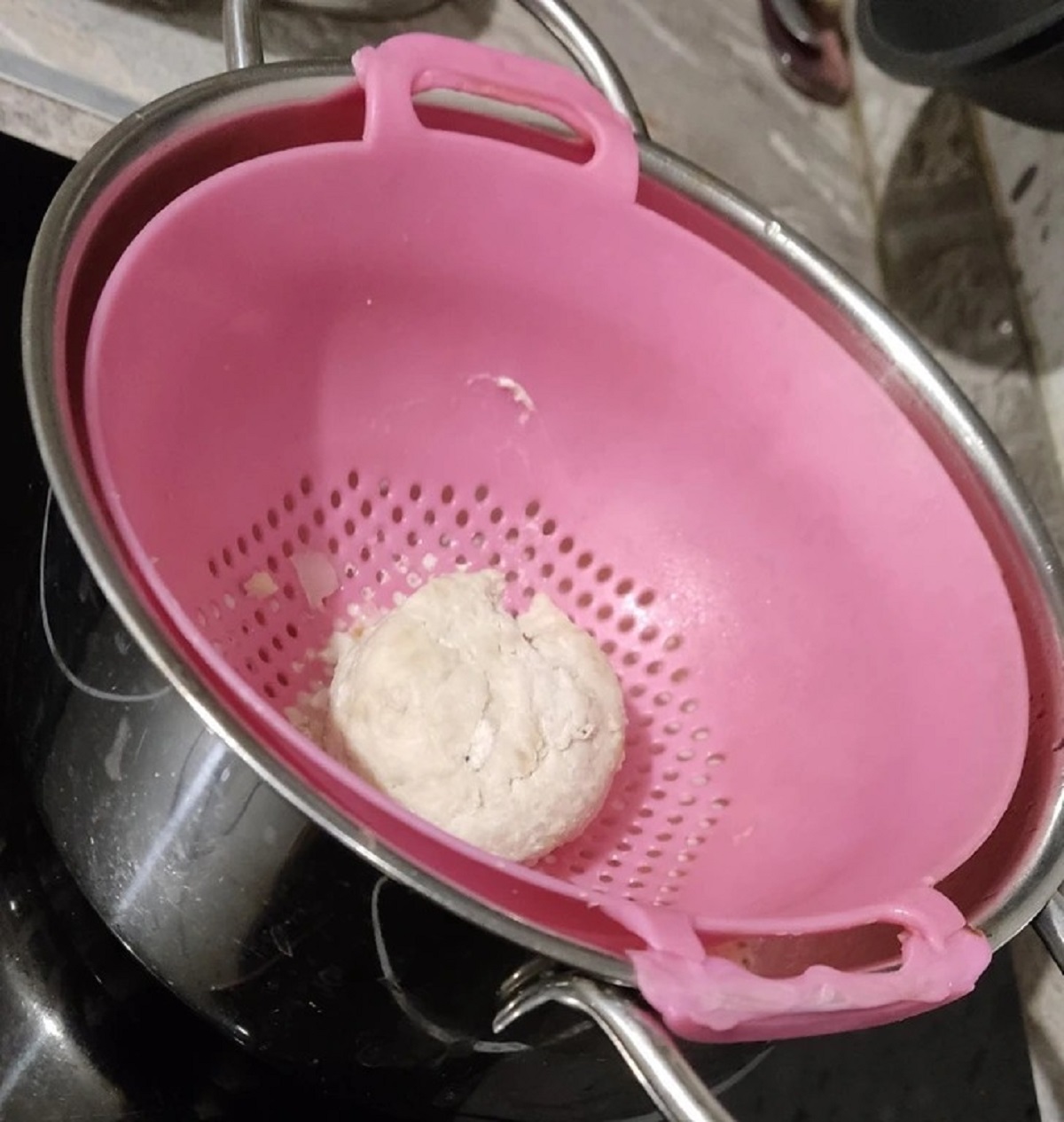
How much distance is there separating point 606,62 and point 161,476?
271 mm

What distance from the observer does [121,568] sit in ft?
1.16

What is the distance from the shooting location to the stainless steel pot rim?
34cm

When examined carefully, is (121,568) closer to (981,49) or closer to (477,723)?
(477,723)

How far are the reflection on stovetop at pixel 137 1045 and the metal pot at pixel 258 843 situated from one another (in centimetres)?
3

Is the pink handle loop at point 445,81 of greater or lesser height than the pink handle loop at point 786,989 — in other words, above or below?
above

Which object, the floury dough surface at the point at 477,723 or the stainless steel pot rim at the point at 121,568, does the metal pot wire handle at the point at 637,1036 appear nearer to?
the stainless steel pot rim at the point at 121,568

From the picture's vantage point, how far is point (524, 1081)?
0.45 meters

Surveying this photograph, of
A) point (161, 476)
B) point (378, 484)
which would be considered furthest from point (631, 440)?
point (161, 476)

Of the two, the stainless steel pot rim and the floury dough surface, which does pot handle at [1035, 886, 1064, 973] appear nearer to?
the stainless steel pot rim

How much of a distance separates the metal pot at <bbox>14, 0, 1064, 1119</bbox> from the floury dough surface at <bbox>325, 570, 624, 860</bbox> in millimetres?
105

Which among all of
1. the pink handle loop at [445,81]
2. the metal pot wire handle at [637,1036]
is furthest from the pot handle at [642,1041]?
the pink handle loop at [445,81]

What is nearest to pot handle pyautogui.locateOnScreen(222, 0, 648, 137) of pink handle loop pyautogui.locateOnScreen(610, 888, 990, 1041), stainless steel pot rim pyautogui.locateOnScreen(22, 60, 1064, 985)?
stainless steel pot rim pyautogui.locateOnScreen(22, 60, 1064, 985)

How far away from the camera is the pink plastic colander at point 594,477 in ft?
Result: 1.64

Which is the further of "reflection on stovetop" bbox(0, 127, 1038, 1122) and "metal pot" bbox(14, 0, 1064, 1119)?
"reflection on stovetop" bbox(0, 127, 1038, 1122)
